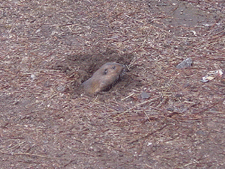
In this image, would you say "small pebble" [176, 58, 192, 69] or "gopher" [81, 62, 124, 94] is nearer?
"gopher" [81, 62, 124, 94]

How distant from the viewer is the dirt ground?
11.0ft

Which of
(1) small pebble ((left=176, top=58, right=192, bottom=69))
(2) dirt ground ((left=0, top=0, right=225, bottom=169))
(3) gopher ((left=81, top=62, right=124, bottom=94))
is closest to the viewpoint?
(2) dirt ground ((left=0, top=0, right=225, bottom=169))

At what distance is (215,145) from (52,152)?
141 centimetres

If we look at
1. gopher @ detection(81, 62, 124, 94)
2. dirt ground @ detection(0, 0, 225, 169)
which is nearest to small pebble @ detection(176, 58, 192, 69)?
dirt ground @ detection(0, 0, 225, 169)

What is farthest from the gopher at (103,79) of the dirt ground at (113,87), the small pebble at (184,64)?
the small pebble at (184,64)

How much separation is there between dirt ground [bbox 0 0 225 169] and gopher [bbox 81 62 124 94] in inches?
3.2

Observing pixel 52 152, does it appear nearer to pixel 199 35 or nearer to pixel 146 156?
pixel 146 156

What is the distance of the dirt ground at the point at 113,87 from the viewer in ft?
11.0

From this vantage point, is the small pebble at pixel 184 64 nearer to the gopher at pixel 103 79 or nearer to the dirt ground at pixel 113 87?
the dirt ground at pixel 113 87

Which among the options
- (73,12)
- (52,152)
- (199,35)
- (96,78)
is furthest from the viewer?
(73,12)

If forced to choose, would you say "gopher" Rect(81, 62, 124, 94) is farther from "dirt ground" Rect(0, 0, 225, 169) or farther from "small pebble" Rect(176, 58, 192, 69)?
"small pebble" Rect(176, 58, 192, 69)

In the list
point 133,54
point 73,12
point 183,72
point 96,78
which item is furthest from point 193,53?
point 73,12

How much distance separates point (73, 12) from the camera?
5523 millimetres

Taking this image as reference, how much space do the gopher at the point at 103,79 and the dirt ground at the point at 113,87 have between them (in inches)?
3.2
